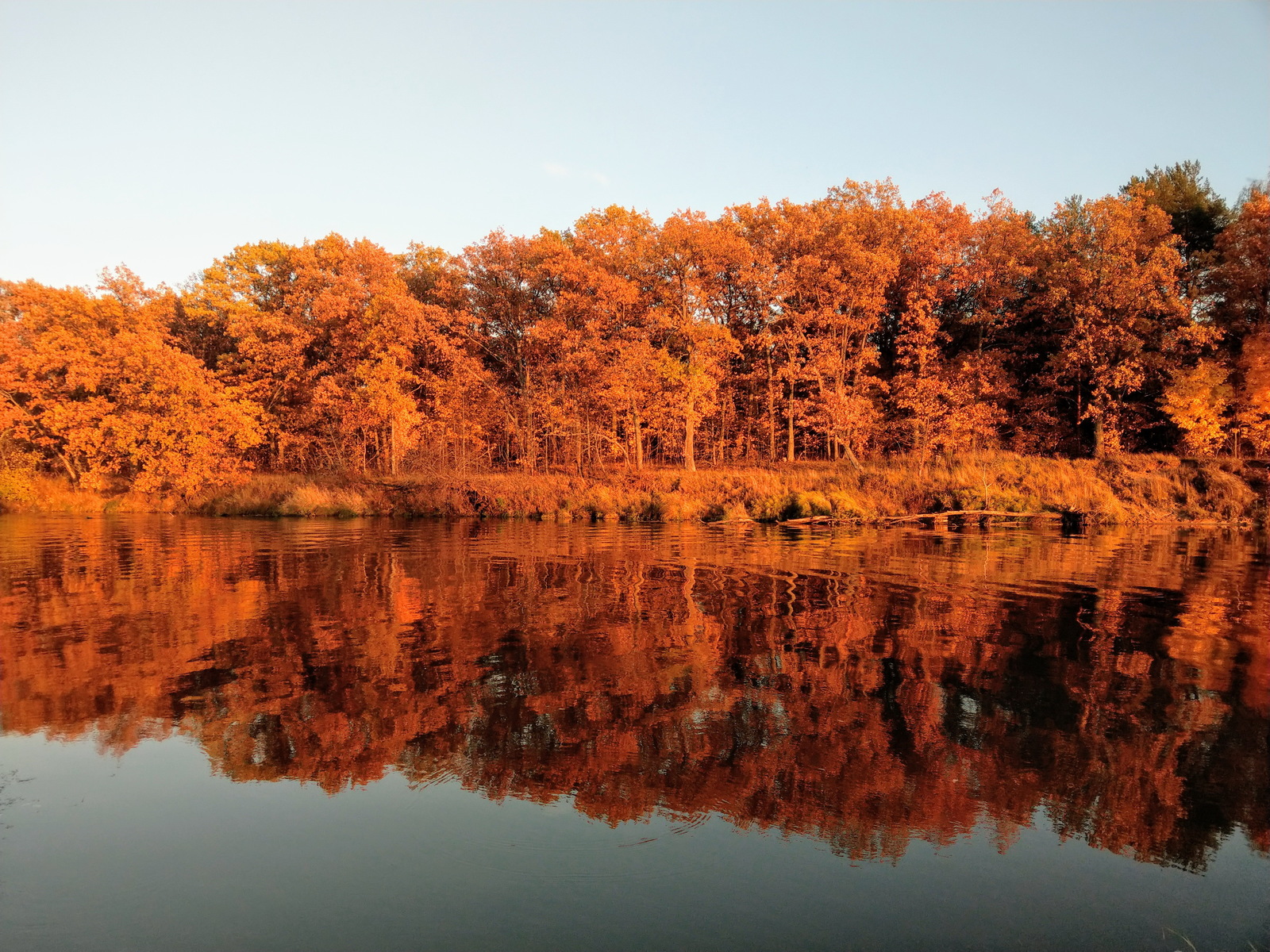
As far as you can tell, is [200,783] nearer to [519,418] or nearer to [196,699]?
[196,699]

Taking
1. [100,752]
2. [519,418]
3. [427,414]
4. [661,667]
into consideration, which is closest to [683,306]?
[519,418]

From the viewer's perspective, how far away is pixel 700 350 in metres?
38.1

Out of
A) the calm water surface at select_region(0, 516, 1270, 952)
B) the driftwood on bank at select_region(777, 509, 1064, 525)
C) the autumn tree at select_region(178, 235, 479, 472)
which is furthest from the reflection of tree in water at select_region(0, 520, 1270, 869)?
the autumn tree at select_region(178, 235, 479, 472)

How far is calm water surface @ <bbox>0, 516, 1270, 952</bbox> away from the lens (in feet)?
13.8

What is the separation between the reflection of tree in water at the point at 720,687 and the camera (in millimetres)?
5613

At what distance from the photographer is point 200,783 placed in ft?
19.0

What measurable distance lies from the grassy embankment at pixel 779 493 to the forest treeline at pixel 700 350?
2.24m

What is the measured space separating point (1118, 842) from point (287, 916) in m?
5.13

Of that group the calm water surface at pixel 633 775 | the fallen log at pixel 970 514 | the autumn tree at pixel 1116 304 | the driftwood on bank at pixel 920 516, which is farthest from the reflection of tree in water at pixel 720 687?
the autumn tree at pixel 1116 304

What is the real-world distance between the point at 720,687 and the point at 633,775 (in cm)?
236

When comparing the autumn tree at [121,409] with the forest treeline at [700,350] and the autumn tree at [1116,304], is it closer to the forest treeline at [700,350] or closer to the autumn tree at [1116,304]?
the forest treeline at [700,350]

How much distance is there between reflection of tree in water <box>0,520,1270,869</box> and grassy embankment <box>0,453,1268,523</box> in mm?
13179

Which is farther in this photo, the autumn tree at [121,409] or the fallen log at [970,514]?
the autumn tree at [121,409]

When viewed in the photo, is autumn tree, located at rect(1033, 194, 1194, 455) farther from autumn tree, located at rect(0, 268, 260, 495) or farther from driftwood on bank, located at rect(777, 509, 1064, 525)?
autumn tree, located at rect(0, 268, 260, 495)
